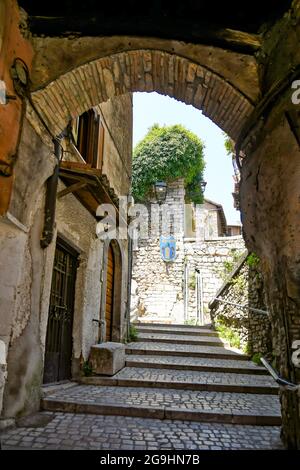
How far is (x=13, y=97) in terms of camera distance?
3064 millimetres

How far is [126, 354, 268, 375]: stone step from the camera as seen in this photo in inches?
248

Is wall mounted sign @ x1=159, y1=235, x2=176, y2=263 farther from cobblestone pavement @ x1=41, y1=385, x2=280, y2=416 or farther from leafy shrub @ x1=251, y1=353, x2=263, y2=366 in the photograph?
cobblestone pavement @ x1=41, y1=385, x2=280, y2=416

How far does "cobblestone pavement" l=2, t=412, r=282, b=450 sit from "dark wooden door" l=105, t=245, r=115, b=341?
13.3 feet

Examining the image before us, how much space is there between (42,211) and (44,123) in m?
1.08

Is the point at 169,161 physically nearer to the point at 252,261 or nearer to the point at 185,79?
the point at 252,261

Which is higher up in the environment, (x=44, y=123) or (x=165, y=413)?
(x=44, y=123)

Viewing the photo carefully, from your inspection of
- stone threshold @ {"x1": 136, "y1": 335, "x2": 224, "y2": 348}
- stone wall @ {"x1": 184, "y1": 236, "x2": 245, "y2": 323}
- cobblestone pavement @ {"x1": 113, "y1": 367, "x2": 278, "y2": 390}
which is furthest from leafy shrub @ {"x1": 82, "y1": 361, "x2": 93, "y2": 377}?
stone wall @ {"x1": 184, "y1": 236, "x2": 245, "y2": 323}

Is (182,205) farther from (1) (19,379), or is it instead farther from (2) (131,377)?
(1) (19,379)

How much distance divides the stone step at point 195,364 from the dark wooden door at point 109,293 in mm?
964

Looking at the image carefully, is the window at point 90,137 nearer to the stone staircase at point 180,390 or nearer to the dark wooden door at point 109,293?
the dark wooden door at point 109,293

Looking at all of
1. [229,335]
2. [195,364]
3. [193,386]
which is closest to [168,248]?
[229,335]
